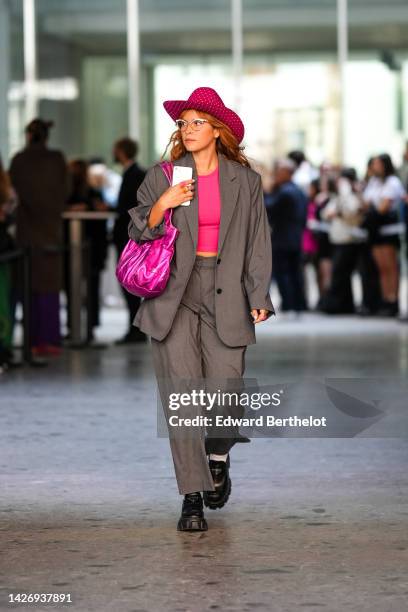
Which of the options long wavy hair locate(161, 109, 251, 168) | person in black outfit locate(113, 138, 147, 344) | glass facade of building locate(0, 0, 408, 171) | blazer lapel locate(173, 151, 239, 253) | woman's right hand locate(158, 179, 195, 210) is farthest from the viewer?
glass facade of building locate(0, 0, 408, 171)

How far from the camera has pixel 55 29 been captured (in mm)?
28078

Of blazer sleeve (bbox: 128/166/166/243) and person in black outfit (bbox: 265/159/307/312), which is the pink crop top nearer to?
blazer sleeve (bbox: 128/166/166/243)

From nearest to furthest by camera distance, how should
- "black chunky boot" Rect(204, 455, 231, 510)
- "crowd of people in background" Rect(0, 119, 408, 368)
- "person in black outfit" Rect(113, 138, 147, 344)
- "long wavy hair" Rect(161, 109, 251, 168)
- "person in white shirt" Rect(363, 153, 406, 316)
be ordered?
1. "long wavy hair" Rect(161, 109, 251, 168)
2. "black chunky boot" Rect(204, 455, 231, 510)
3. "crowd of people in background" Rect(0, 119, 408, 368)
4. "person in black outfit" Rect(113, 138, 147, 344)
5. "person in white shirt" Rect(363, 153, 406, 316)

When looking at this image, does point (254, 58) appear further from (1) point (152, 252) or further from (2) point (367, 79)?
(1) point (152, 252)

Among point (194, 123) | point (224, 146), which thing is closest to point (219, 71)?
point (224, 146)

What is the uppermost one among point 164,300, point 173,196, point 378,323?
point 173,196

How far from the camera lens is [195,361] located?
6.53 m

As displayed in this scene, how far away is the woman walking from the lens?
21.1 ft

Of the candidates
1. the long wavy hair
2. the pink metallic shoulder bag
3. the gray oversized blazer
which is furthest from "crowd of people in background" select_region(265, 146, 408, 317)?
the pink metallic shoulder bag

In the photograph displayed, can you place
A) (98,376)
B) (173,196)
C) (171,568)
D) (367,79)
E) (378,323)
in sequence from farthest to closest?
(367,79), (378,323), (98,376), (173,196), (171,568)

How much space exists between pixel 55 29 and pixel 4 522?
22182 mm

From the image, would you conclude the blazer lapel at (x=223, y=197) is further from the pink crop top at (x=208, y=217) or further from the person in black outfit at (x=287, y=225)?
the person in black outfit at (x=287, y=225)

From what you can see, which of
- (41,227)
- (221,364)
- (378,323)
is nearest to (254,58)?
(378,323)

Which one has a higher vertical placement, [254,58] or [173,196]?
[254,58]
